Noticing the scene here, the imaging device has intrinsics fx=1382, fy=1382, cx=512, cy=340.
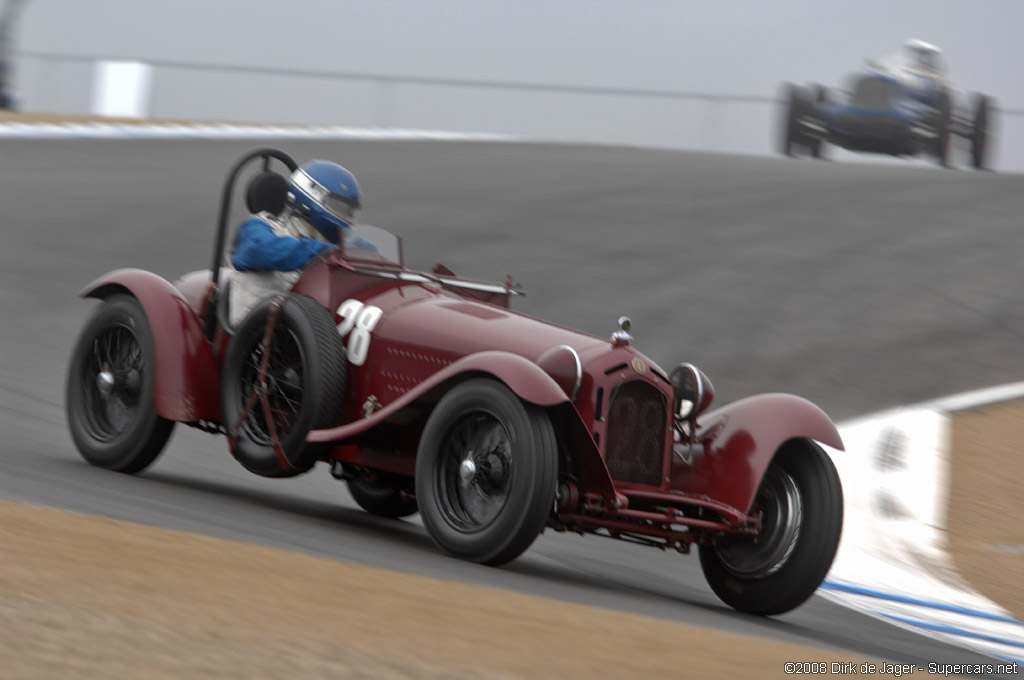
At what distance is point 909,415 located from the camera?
32.1 ft

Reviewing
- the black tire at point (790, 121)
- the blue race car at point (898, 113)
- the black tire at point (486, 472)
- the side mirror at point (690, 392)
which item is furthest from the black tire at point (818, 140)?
the black tire at point (486, 472)

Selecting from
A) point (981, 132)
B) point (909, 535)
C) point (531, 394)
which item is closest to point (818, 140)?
point (981, 132)

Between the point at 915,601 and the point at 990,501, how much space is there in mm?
2497

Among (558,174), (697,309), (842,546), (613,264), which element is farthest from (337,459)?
(558,174)

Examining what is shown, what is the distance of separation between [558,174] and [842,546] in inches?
495

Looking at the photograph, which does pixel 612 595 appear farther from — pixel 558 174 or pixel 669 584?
pixel 558 174

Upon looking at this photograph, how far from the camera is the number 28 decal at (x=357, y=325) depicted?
20.3 feet

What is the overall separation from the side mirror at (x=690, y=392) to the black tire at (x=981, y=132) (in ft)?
57.3

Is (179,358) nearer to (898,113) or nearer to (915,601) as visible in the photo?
(915,601)

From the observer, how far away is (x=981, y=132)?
21.9m

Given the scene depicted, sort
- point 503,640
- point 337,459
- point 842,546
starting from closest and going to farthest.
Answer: point 503,640, point 337,459, point 842,546

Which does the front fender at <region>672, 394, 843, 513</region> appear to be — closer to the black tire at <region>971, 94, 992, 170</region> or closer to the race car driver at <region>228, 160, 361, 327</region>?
the race car driver at <region>228, 160, 361, 327</region>

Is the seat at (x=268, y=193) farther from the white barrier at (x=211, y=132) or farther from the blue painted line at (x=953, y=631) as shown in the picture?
the white barrier at (x=211, y=132)

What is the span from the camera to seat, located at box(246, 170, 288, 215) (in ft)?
22.5
